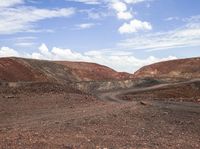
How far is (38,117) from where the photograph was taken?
25.0m

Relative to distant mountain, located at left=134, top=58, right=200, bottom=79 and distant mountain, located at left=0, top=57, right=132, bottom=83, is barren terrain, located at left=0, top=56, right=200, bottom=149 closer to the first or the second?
distant mountain, located at left=0, top=57, right=132, bottom=83

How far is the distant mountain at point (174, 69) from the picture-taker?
10819 cm

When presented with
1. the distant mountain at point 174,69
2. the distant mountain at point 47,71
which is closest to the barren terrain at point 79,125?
the distant mountain at point 47,71

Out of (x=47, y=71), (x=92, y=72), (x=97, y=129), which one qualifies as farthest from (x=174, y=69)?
(x=97, y=129)

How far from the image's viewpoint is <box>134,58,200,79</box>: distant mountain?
108 m

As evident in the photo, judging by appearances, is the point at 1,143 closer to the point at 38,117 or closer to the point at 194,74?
the point at 38,117

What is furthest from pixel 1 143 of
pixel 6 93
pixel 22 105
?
pixel 6 93

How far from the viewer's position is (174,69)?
11275 centimetres

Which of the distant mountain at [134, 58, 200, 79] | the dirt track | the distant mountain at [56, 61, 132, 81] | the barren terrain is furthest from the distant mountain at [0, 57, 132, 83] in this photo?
the dirt track

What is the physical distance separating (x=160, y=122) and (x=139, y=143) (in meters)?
6.66

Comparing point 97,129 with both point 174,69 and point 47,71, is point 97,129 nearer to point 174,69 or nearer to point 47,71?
point 47,71

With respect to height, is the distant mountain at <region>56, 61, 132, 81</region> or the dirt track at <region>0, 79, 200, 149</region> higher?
the distant mountain at <region>56, 61, 132, 81</region>

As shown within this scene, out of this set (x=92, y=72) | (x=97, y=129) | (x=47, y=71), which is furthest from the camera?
(x=92, y=72)

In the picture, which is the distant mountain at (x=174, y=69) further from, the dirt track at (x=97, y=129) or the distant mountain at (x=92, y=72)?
the dirt track at (x=97, y=129)
